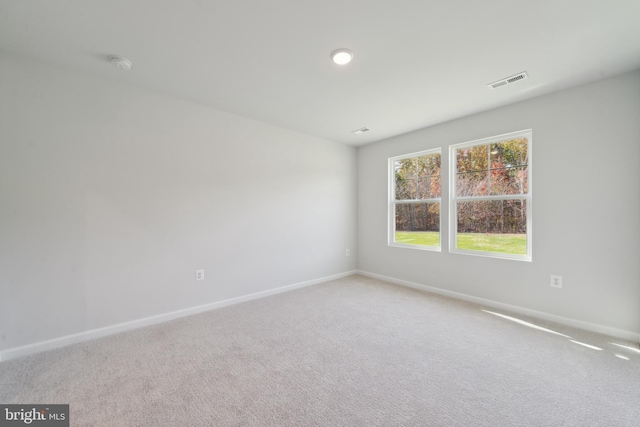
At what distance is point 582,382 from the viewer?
1734 millimetres

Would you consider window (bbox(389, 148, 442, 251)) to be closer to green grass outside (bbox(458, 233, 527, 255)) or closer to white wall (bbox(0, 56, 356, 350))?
green grass outside (bbox(458, 233, 527, 255))

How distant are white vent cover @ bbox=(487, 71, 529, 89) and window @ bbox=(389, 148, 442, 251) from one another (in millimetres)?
1192

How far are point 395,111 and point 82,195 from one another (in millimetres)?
3430

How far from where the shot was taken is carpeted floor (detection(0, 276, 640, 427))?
4.80 feet

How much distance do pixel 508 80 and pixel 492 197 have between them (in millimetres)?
1374

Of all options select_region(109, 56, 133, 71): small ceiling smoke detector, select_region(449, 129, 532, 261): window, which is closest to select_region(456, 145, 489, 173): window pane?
select_region(449, 129, 532, 261): window

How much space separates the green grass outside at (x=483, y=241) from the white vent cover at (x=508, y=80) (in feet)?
5.61

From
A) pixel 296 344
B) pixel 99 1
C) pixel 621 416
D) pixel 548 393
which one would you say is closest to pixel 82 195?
pixel 99 1

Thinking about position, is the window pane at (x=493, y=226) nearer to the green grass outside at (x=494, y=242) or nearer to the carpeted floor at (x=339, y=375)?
the green grass outside at (x=494, y=242)

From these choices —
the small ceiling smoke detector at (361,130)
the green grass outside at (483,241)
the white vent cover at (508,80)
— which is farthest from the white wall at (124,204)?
the white vent cover at (508,80)

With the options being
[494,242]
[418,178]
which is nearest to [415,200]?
[418,178]

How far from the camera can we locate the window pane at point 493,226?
9.87ft

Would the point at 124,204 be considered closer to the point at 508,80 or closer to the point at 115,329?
the point at 115,329

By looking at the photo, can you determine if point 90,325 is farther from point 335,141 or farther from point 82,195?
point 335,141
